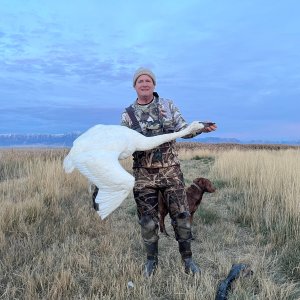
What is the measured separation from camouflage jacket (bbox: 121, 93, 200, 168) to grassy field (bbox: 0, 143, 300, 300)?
3.64ft

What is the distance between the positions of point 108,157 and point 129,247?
1.68 metres

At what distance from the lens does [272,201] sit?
290 inches

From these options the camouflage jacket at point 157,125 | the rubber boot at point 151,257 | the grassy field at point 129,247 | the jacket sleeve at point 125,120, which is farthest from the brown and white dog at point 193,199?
the jacket sleeve at point 125,120

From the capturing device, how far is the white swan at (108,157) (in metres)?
3.97

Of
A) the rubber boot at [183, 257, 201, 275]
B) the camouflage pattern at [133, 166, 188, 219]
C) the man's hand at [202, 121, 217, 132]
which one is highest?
the man's hand at [202, 121, 217, 132]

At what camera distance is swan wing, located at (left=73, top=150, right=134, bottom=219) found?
3939 mm

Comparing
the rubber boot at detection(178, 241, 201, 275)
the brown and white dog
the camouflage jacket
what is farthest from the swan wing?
the brown and white dog

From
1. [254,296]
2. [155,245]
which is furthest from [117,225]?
[254,296]

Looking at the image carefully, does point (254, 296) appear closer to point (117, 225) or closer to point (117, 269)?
point (117, 269)

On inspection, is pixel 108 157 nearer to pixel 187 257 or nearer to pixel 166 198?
pixel 166 198

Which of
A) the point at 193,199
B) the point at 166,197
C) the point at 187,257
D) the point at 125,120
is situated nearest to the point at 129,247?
the point at 187,257

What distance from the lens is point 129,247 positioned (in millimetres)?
5332

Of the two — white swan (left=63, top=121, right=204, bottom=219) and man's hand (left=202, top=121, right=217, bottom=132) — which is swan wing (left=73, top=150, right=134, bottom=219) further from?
A: man's hand (left=202, top=121, right=217, bottom=132)

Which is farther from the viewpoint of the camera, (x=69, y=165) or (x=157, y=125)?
(x=157, y=125)
